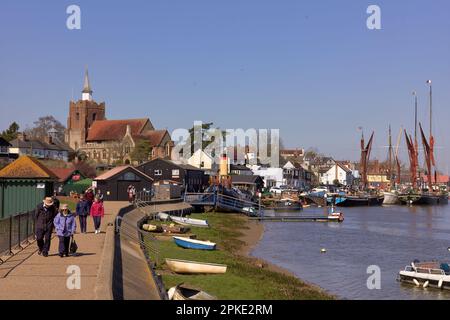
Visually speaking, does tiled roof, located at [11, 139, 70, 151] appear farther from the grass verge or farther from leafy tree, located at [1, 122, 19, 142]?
the grass verge

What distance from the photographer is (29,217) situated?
26.0 m

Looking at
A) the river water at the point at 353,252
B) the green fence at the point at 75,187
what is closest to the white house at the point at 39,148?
the green fence at the point at 75,187

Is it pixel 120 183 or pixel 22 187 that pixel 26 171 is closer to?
pixel 22 187

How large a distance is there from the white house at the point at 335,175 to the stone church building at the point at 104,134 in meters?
63.4

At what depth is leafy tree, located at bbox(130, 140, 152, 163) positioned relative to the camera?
415ft

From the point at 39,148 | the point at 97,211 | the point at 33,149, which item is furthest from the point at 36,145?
the point at 97,211

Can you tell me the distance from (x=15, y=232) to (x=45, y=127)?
142680mm

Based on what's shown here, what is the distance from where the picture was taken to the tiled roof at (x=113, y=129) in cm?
14788

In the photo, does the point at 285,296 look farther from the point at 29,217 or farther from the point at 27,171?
the point at 27,171

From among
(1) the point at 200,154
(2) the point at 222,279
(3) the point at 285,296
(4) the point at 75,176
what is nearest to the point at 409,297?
(3) the point at 285,296

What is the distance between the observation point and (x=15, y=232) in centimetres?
2352

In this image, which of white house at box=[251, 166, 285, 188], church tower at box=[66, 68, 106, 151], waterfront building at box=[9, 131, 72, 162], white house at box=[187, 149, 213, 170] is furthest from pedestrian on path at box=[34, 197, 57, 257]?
church tower at box=[66, 68, 106, 151]

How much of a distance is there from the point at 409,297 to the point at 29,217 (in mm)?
16175
